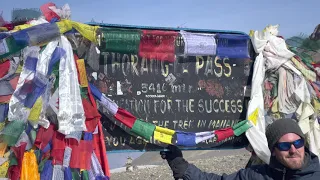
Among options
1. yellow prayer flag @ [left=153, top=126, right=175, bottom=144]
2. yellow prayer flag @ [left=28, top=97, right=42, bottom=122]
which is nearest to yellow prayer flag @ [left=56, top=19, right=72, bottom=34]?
yellow prayer flag @ [left=28, top=97, right=42, bottom=122]

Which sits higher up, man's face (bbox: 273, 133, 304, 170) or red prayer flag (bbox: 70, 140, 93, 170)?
man's face (bbox: 273, 133, 304, 170)

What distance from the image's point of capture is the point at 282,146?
264 centimetres

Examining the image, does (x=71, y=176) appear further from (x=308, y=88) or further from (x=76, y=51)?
(x=308, y=88)

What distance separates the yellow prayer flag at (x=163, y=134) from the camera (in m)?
3.89

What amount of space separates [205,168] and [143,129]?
19.9 ft

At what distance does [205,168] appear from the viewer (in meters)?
9.67

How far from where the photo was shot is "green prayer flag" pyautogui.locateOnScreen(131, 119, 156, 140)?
3.81 meters

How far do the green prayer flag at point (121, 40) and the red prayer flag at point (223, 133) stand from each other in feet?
3.42

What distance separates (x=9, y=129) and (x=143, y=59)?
1212 millimetres

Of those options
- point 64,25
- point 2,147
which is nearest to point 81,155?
point 2,147

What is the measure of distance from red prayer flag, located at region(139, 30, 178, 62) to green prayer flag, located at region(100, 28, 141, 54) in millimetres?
63

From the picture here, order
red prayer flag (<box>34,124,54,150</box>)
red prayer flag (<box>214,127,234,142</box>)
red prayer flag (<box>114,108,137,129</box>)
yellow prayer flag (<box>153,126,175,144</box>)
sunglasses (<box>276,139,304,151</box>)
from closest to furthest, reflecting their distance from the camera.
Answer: sunglasses (<box>276,139,304,151</box>), red prayer flag (<box>34,124,54,150</box>), red prayer flag (<box>114,108,137,129</box>), yellow prayer flag (<box>153,126,175,144</box>), red prayer flag (<box>214,127,234,142</box>)

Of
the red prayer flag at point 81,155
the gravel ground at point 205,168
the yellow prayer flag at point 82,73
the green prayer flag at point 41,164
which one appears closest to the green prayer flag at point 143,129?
the red prayer flag at point 81,155

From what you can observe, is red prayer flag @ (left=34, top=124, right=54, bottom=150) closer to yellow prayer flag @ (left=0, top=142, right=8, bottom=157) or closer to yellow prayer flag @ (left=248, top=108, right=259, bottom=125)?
yellow prayer flag @ (left=0, top=142, right=8, bottom=157)
